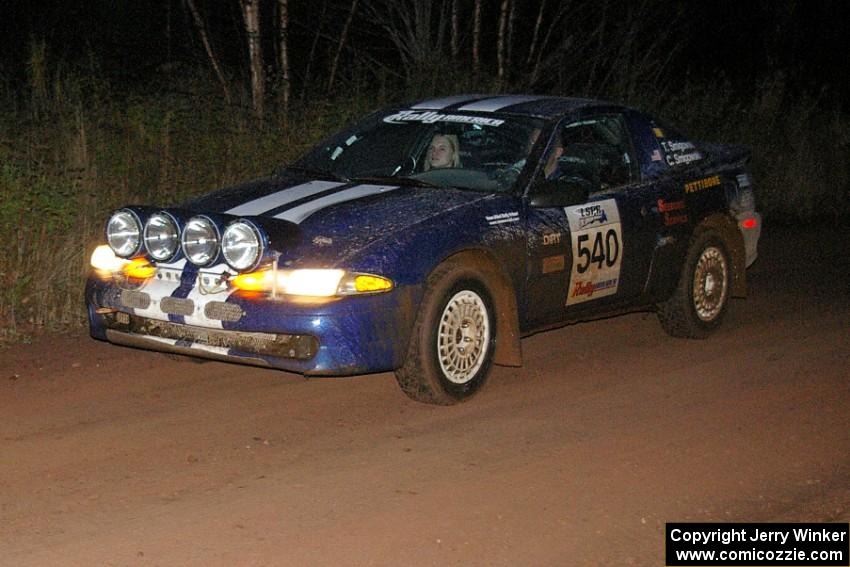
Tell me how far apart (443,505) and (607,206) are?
294 cm

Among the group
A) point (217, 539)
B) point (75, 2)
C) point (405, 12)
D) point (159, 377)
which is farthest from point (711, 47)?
point (217, 539)

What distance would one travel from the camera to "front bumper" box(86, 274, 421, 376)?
246 inches

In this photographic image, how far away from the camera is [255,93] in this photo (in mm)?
13000

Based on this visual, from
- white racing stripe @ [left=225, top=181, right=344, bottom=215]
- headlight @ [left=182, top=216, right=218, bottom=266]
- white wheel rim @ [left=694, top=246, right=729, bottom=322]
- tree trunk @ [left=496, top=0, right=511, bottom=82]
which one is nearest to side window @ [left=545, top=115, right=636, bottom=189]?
white wheel rim @ [left=694, top=246, right=729, bottom=322]

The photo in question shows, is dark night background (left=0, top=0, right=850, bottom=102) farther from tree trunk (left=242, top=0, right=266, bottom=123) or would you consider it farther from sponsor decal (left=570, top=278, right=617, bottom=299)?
sponsor decal (left=570, top=278, right=617, bottom=299)

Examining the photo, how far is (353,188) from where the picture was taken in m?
7.26

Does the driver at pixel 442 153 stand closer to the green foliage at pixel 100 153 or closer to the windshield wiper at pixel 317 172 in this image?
the windshield wiper at pixel 317 172

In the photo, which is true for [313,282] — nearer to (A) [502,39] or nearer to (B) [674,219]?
(B) [674,219]

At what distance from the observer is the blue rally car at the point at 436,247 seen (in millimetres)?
6332

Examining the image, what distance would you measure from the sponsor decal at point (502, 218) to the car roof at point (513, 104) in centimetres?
88

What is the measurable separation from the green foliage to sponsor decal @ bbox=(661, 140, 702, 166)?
3814mm

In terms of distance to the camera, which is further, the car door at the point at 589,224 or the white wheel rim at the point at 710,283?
the white wheel rim at the point at 710,283

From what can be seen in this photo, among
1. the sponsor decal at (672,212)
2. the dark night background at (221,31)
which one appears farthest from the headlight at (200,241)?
the dark night background at (221,31)

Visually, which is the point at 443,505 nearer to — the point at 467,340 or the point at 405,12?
the point at 467,340
